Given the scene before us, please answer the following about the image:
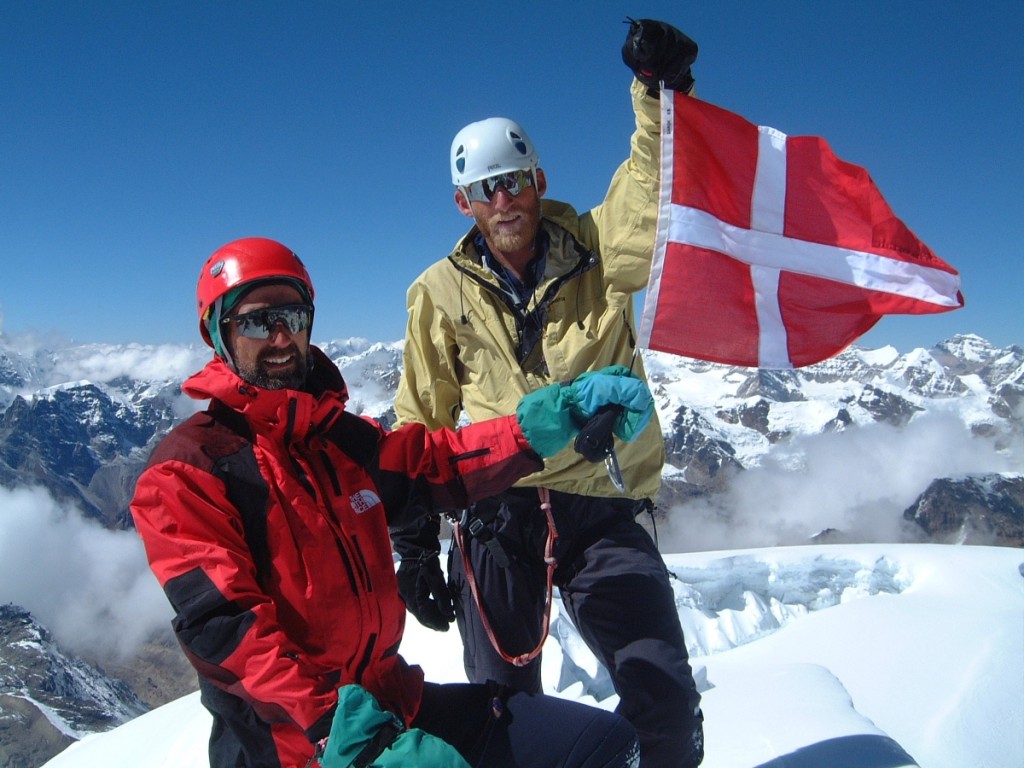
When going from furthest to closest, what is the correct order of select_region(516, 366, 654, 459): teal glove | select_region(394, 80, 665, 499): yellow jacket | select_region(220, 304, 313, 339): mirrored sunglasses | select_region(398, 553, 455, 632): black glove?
select_region(398, 553, 455, 632): black glove
select_region(394, 80, 665, 499): yellow jacket
select_region(516, 366, 654, 459): teal glove
select_region(220, 304, 313, 339): mirrored sunglasses

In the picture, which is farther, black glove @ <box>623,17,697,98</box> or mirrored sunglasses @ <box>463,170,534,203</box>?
Result: mirrored sunglasses @ <box>463,170,534,203</box>

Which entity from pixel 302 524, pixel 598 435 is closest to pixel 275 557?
pixel 302 524

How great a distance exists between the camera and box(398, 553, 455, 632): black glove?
18.2ft

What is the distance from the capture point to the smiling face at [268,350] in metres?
3.82

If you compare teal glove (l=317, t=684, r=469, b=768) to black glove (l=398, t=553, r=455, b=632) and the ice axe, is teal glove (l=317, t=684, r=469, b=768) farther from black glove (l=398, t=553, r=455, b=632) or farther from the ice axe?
black glove (l=398, t=553, r=455, b=632)

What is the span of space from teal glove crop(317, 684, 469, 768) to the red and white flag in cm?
309

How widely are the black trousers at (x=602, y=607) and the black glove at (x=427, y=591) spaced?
0.33 metres

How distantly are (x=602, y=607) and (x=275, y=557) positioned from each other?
237 cm

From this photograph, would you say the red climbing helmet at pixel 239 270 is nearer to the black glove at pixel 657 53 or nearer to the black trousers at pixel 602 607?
the black trousers at pixel 602 607

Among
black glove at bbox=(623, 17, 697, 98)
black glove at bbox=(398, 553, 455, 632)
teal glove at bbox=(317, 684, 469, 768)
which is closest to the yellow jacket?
black glove at bbox=(623, 17, 697, 98)

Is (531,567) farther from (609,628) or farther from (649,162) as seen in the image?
(649,162)

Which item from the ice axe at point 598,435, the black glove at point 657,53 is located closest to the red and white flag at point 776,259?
the black glove at point 657,53

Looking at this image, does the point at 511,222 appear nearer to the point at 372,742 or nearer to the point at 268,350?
the point at 268,350

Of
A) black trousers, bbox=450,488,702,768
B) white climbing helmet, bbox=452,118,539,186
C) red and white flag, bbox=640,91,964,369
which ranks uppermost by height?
white climbing helmet, bbox=452,118,539,186
